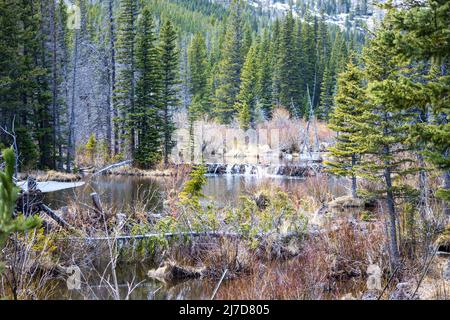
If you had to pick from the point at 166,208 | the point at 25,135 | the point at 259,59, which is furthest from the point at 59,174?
the point at 259,59

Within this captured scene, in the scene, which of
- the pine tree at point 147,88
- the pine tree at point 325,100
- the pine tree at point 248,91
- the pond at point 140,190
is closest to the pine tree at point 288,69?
the pine tree at point 325,100

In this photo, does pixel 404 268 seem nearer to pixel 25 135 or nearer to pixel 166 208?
pixel 166 208

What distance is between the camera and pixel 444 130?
4.41 metres

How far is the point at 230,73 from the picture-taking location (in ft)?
178

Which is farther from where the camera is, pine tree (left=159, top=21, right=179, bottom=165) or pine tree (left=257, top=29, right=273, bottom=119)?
pine tree (left=257, top=29, right=273, bottom=119)

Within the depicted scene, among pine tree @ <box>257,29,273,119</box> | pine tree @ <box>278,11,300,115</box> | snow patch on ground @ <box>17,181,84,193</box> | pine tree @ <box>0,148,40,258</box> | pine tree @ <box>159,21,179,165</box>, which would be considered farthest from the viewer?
pine tree @ <box>278,11,300,115</box>

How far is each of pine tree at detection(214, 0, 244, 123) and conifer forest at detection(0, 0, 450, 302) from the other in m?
0.20

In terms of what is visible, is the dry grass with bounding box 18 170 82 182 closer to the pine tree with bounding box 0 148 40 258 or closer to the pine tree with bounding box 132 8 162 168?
the pine tree with bounding box 132 8 162 168

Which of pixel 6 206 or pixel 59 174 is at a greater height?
pixel 6 206

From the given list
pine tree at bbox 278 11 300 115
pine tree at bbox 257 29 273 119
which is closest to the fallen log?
pine tree at bbox 257 29 273 119

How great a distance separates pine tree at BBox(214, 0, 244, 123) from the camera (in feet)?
170

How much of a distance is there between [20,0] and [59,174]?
944 centimetres

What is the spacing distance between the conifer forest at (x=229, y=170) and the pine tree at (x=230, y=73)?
0.20 metres

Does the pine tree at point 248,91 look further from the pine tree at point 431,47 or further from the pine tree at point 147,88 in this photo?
the pine tree at point 431,47
